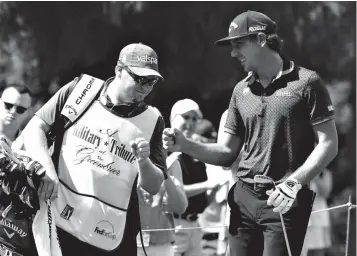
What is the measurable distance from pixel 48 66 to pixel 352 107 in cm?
477

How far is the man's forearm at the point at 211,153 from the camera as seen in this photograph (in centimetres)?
524

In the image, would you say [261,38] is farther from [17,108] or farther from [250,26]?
[17,108]

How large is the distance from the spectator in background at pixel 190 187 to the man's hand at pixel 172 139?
2864 mm

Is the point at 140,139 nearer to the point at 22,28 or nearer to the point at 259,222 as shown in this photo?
the point at 259,222

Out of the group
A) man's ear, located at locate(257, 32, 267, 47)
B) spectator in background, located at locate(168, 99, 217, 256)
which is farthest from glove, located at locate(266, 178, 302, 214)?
spectator in background, located at locate(168, 99, 217, 256)

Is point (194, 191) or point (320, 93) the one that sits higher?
point (320, 93)

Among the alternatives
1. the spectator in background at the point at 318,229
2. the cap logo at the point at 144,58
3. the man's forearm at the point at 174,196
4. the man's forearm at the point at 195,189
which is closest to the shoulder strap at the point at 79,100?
the cap logo at the point at 144,58

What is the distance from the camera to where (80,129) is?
5.13 meters

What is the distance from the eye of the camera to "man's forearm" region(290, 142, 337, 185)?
4961 mm

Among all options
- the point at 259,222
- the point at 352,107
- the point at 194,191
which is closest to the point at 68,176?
the point at 259,222

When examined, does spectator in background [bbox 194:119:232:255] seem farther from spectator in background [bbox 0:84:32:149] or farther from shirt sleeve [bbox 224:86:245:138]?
shirt sleeve [bbox 224:86:245:138]

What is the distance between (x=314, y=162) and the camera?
500 centimetres

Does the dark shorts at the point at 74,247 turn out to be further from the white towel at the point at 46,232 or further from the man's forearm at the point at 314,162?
the man's forearm at the point at 314,162

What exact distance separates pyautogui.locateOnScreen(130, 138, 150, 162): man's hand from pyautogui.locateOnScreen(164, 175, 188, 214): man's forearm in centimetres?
186
